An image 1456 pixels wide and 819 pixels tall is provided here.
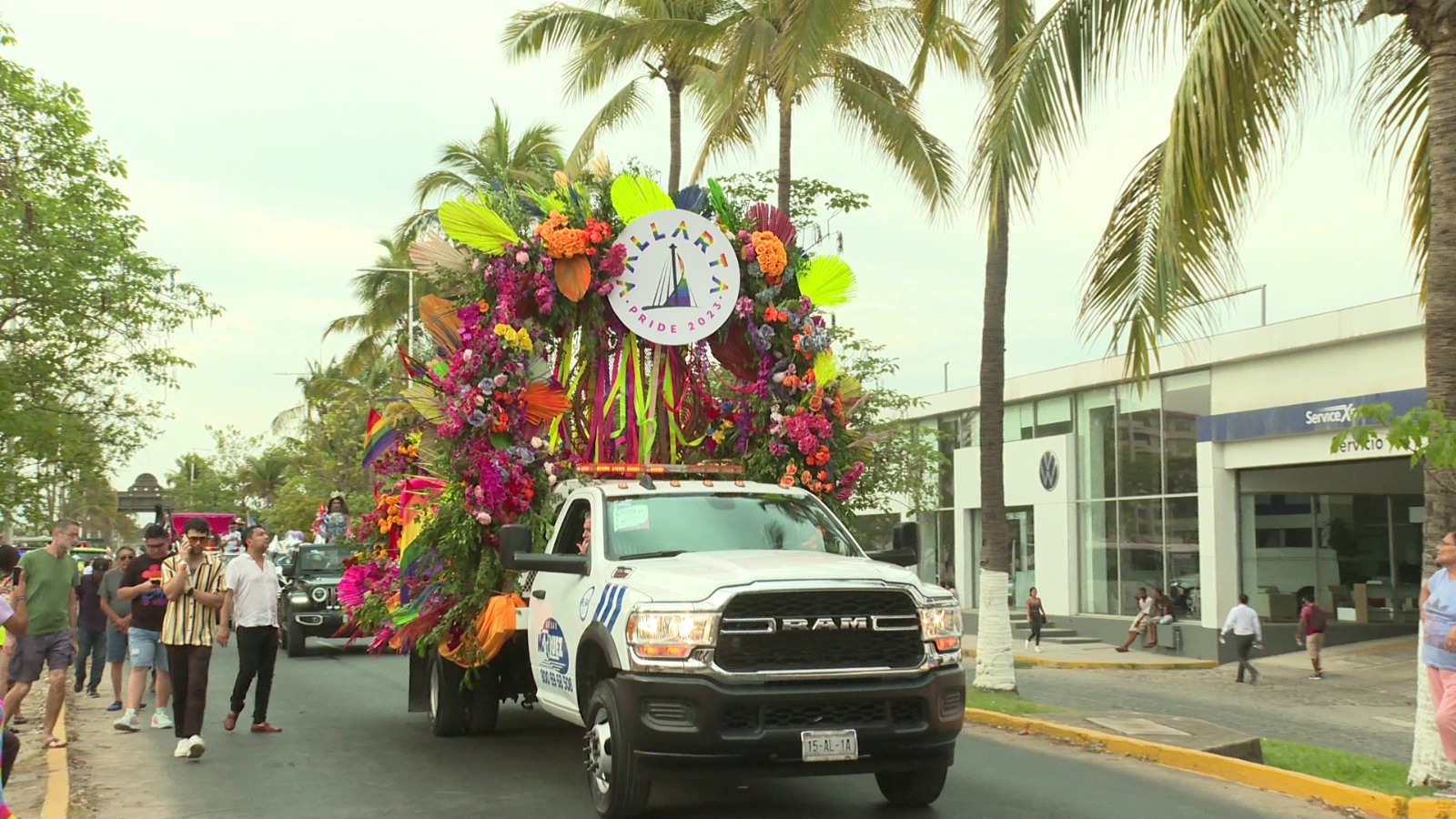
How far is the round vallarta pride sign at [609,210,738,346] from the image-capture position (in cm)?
1077

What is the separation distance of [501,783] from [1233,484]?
23958mm

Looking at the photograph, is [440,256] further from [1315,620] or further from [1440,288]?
[1315,620]

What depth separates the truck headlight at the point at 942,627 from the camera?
7.60 m

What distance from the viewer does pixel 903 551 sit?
908 cm

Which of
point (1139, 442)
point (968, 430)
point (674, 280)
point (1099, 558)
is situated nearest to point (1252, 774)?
point (674, 280)

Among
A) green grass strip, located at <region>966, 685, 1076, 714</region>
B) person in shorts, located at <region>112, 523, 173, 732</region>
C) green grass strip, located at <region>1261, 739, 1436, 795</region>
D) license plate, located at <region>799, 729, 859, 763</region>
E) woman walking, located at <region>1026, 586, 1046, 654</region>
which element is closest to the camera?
license plate, located at <region>799, 729, 859, 763</region>

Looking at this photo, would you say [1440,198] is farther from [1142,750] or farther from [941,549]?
[941,549]

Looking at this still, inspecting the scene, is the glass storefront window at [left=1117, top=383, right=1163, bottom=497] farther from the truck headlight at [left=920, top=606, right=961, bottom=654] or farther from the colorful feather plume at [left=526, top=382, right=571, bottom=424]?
the truck headlight at [left=920, top=606, right=961, bottom=654]

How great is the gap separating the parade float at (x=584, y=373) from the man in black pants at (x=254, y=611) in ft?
3.28

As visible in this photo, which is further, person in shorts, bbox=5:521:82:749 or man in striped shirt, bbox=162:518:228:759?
person in shorts, bbox=5:521:82:749

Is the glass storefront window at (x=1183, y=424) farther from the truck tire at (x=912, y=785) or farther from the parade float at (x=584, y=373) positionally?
the truck tire at (x=912, y=785)

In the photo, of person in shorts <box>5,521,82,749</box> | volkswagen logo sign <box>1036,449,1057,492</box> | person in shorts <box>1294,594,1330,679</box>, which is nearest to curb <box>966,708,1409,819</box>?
person in shorts <box>5,521,82,749</box>

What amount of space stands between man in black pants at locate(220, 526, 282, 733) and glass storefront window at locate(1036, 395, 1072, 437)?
2678cm

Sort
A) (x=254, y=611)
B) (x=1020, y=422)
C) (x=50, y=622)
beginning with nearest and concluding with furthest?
(x=50, y=622) → (x=254, y=611) → (x=1020, y=422)
